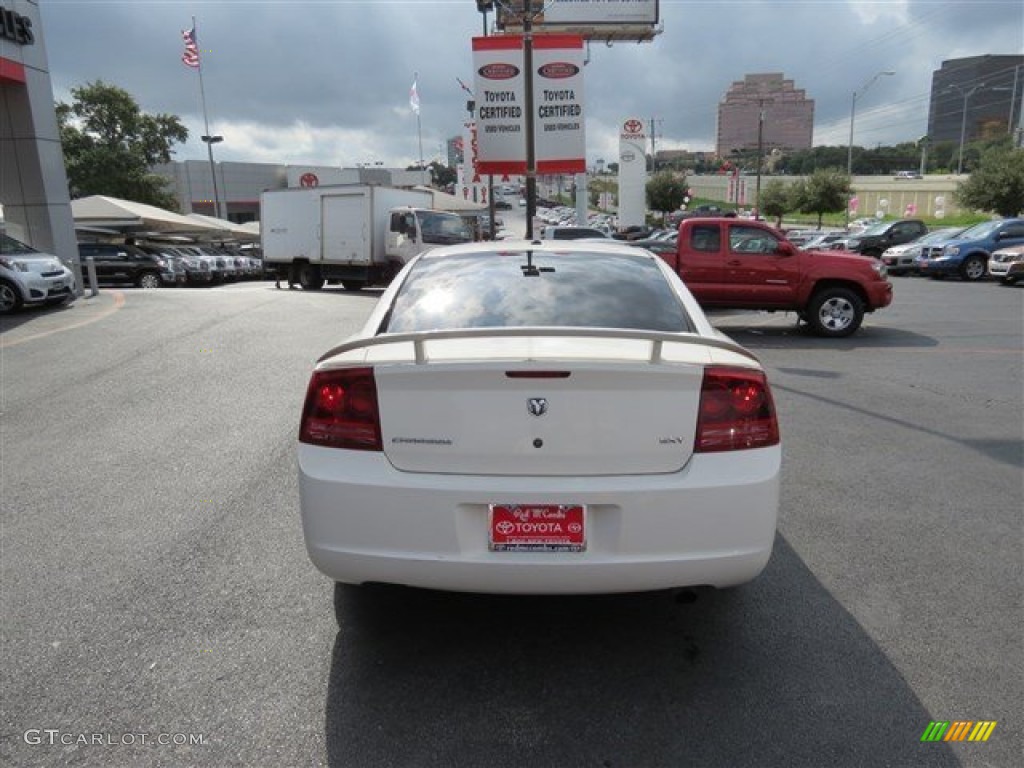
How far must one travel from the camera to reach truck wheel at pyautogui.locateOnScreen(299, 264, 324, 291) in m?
23.7

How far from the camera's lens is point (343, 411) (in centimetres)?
296

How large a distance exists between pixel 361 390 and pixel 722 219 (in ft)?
35.7

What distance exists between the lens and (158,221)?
35.4 metres

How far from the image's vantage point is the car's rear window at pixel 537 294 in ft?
11.3

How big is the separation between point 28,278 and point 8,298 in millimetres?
532

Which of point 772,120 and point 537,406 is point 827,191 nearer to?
point 537,406

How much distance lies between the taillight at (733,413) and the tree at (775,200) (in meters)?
68.8

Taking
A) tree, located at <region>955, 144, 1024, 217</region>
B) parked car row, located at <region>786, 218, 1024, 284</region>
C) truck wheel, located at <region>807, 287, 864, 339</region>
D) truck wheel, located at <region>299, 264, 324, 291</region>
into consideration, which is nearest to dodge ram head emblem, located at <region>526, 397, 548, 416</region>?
truck wheel, located at <region>807, 287, 864, 339</region>

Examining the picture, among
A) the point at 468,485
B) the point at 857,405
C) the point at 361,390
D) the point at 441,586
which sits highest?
the point at 361,390

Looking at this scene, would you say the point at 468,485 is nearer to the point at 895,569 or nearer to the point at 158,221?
the point at 895,569

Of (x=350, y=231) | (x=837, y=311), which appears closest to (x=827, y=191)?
(x=350, y=231)

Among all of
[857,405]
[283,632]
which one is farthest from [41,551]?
[857,405]

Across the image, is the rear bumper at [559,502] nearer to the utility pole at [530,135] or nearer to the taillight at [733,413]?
the taillight at [733,413]

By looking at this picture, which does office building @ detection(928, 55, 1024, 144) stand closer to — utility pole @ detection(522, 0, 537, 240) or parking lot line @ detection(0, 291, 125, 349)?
utility pole @ detection(522, 0, 537, 240)
